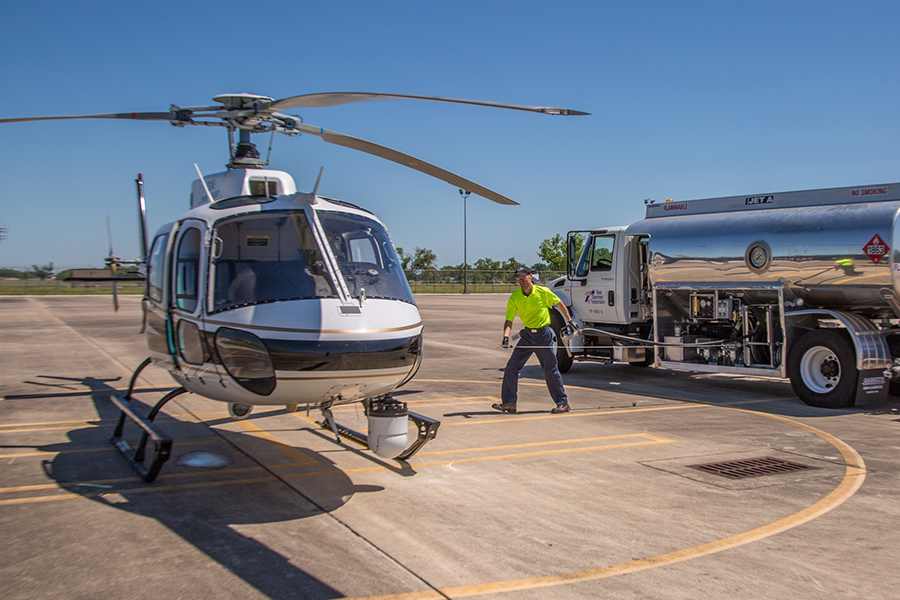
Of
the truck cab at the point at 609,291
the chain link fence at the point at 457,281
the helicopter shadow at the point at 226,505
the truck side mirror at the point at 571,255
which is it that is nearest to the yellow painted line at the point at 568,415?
the helicopter shadow at the point at 226,505

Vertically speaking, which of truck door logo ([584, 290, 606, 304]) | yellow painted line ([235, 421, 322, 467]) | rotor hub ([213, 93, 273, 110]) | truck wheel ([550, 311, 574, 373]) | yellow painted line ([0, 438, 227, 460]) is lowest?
yellow painted line ([235, 421, 322, 467])

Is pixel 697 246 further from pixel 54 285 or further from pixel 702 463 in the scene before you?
pixel 54 285

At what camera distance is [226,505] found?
5707 millimetres

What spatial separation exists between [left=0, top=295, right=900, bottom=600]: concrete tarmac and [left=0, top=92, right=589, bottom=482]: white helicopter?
0.59 meters

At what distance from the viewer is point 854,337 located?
9.67 m

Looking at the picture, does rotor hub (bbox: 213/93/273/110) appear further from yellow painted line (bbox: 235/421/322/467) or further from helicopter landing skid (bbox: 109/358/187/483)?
yellow painted line (bbox: 235/421/322/467)

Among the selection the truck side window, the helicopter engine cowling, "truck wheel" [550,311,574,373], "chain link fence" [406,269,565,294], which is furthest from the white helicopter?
"chain link fence" [406,269,565,294]

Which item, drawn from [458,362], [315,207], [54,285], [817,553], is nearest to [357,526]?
[315,207]

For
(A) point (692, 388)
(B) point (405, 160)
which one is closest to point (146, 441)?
(B) point (405, 160)

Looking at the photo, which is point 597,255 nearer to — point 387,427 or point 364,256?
point 364,256

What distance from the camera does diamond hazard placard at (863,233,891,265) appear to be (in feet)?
31.2

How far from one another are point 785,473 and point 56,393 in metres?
10.8

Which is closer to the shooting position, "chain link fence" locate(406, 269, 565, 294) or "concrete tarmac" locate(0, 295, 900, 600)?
"concrete tarmac" locate(0, 295, 900, 600)

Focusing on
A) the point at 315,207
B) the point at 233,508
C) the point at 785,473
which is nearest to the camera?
the point at 233,508
